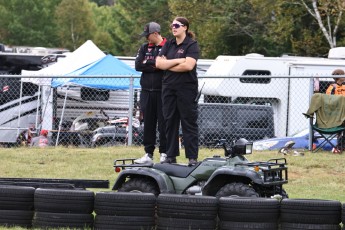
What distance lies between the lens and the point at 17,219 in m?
9.03

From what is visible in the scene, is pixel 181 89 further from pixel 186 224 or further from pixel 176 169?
pixel 186 224

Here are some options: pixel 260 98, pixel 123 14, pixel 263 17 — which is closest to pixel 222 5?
pixel 263 17

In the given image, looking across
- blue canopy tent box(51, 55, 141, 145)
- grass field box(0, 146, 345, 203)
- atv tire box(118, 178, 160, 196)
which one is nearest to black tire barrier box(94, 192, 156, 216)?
atv tire box(118, 178, 160, 196)

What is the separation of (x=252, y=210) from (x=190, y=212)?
0.61 meters

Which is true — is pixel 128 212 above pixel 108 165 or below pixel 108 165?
above

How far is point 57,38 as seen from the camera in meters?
67.7

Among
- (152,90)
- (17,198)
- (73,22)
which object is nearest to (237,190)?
(17,198)

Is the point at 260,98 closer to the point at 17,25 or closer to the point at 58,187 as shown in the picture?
the point at 58,187

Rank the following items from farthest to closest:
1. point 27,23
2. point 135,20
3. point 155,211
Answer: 1. point 27,23
2. point 135,20
3. point 155,211

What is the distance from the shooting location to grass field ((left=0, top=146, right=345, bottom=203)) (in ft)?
42.7

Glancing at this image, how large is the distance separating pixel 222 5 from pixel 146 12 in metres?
10.9

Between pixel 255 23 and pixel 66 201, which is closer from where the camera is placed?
pixel 66 201

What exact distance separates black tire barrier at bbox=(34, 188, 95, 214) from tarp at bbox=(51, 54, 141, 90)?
37.2 feet

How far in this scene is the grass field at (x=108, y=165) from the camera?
1302 cm
